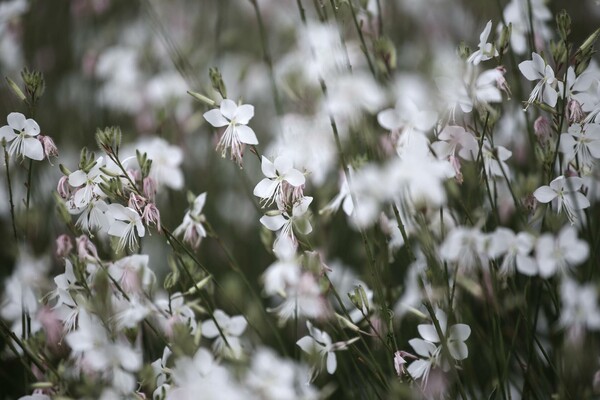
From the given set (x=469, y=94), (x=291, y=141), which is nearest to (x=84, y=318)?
(x=291, y=141)

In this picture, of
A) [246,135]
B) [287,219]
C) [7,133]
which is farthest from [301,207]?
[7,133]

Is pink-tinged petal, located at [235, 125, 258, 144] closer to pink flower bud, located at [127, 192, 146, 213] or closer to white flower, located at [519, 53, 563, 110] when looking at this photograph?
pink flower bud, located at [127, 192, 146, 213]

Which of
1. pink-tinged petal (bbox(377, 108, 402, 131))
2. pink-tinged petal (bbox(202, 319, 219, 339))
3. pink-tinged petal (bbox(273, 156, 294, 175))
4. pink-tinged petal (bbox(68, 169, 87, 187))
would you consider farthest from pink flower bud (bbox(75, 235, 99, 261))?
pink-tinged petal (bbox(377, 108, 402, 131))

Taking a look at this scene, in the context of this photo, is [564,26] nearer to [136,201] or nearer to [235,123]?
[235,123]

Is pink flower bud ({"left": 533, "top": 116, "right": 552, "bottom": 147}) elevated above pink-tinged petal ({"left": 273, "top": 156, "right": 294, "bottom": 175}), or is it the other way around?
pink-tinged petal ({"left": 273, "top": 156, "right": 294, "bottom": 175})

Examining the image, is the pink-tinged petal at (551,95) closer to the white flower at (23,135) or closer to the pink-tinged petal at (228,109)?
the pink-tinged petal at (228,109)

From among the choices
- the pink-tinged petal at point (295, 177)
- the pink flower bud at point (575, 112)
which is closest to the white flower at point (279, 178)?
the pink-tinged petal at point (295, 177)
